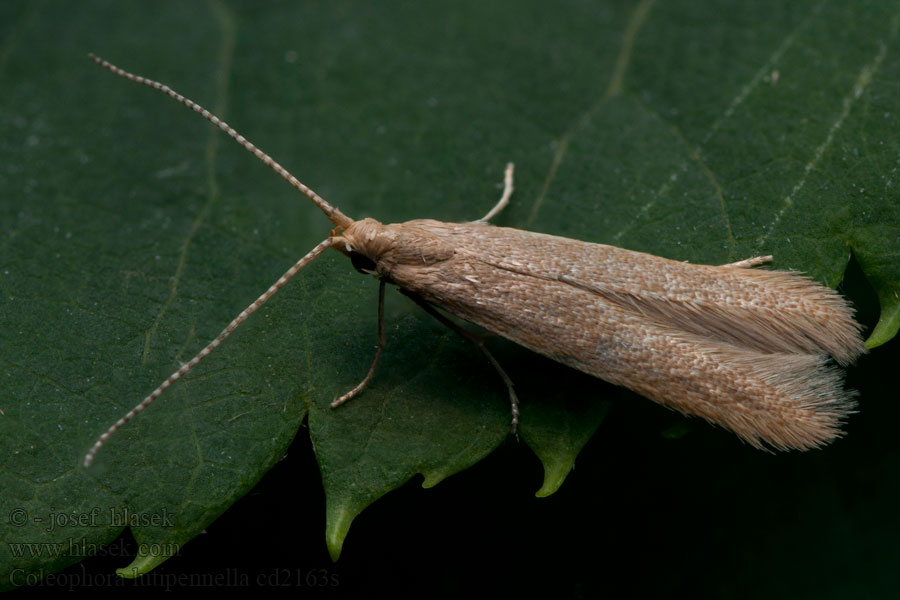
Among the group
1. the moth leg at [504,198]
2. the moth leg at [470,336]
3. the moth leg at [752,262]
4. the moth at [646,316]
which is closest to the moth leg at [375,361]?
the moth at [646,316]

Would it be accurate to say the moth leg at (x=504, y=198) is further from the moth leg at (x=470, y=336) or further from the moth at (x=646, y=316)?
the moth leg at (x=470, y=336)

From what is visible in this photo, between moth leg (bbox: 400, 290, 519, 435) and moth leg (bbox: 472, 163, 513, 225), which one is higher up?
moth leg (bbox: 472, 163, 513, 225)

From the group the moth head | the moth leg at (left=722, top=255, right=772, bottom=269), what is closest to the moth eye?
the moth head

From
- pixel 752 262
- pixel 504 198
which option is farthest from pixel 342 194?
pixel 752 262

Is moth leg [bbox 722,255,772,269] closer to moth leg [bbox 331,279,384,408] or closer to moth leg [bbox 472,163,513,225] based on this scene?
moth leg [bbox 472,163,513,225]

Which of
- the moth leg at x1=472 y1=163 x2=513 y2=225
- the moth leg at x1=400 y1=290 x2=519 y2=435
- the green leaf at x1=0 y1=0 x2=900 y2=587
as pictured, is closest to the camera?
the green leaf at x1=0 y1=0 x2=900 y2=587

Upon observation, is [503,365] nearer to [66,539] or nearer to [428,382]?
[428,382]

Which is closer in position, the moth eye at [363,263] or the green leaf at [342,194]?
the green leaf at [342,194]

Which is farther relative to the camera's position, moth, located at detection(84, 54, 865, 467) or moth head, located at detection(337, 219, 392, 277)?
moth head, located at detection(337, 219, 392, 277)
